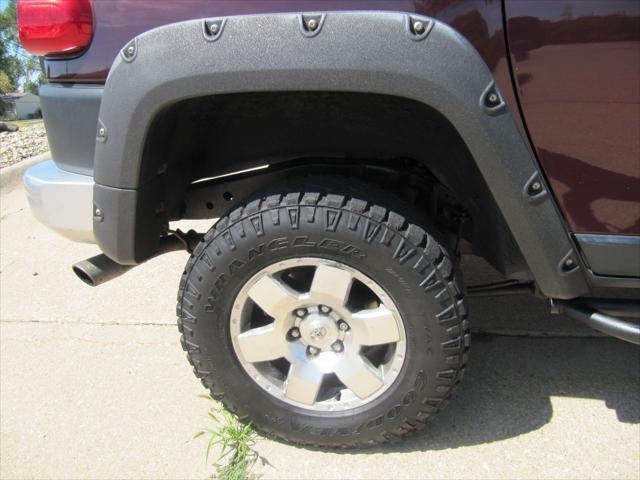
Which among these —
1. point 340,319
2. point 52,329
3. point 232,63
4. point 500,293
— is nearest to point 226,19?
point 232,63

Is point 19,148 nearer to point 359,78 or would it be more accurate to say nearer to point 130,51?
point 130,51

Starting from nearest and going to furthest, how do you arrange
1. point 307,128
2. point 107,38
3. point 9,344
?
point 107,38 → point 307,128 → point 9,344

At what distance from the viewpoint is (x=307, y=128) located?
212 centimetres

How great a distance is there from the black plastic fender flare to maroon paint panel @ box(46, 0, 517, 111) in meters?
0.04

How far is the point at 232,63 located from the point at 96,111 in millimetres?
538

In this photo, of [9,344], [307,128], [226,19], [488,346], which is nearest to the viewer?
[226,19]

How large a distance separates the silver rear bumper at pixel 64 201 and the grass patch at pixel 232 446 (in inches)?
34.9

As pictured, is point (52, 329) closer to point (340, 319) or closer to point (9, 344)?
point (9, 344)

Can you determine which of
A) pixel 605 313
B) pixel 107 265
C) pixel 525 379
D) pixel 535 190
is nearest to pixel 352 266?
pixel 535 190

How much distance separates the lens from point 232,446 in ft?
7.21

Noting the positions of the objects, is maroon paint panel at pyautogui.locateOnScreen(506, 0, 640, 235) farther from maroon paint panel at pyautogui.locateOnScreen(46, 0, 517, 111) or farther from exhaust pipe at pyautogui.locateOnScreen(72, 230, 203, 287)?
exhaust pipe at pyautogui.locateOnScreen(72, 230, 203, 287)

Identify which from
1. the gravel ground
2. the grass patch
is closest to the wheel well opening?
the grass patch

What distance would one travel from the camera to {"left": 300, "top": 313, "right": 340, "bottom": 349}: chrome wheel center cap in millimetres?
2021

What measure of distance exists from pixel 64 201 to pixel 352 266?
1.05 m
